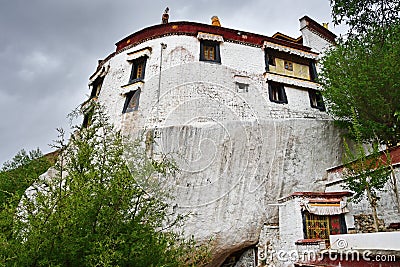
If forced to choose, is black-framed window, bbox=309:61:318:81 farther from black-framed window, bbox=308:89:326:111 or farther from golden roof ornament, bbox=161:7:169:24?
golden roof ornament, bbox=161:7:169:24

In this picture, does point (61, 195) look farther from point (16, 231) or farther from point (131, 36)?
point (131, 36)

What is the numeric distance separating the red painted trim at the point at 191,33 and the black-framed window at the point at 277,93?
2.25 m

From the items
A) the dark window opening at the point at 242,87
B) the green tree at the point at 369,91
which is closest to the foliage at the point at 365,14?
the green tree at the point at 369,91

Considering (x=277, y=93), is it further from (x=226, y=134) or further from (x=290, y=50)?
(x=226, y=134)

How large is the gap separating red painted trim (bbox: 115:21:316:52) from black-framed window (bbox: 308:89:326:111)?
8.00ft

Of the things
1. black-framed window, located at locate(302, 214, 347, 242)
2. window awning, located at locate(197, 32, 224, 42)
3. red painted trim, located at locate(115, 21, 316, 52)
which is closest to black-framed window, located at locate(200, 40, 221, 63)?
window awning, located at locate(197, 32, 224, 42)

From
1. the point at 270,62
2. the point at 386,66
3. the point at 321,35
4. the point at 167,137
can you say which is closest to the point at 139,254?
the point at 167,137

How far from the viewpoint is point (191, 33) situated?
14.5 metres

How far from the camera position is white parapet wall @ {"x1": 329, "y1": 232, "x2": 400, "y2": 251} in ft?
14.5

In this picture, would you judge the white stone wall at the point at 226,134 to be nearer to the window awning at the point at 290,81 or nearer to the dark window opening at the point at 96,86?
the window awning at the point at 290,81

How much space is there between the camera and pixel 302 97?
14.8m

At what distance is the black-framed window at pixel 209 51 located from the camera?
14.1 metres

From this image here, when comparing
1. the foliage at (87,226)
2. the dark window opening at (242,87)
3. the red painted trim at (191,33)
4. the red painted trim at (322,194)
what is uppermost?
the red painted trim at (191,33)

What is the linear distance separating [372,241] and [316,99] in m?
11.3
